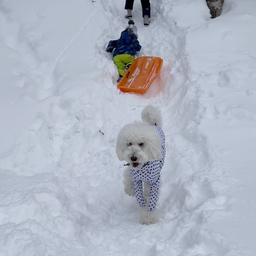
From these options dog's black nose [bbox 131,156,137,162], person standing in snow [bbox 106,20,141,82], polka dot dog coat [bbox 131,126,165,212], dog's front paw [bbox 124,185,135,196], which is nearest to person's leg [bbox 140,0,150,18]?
person standing in snow [bbox 106,20,141,82]

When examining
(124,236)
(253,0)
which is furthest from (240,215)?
(253,0)

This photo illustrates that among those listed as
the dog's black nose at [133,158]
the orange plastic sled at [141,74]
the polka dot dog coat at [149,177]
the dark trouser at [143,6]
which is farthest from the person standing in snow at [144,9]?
the dog's black nose at [133,158]

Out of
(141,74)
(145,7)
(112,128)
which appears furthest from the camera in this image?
(145,7)

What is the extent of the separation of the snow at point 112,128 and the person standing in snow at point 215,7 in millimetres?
142

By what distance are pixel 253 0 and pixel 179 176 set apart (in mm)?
5160

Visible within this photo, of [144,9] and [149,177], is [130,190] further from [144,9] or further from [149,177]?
[144,9]

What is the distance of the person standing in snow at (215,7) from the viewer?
24.0ft

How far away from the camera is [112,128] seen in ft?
17.5

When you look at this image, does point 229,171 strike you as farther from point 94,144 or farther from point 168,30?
point 168,30

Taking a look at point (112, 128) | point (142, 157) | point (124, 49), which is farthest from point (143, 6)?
point (142, 157)

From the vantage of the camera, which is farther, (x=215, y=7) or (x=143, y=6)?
(x=143, y=6)

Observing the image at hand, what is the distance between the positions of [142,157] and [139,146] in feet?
0.39

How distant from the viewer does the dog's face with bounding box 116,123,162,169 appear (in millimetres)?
3189

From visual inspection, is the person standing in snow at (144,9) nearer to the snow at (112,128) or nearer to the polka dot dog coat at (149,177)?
the snow at (112,128)
